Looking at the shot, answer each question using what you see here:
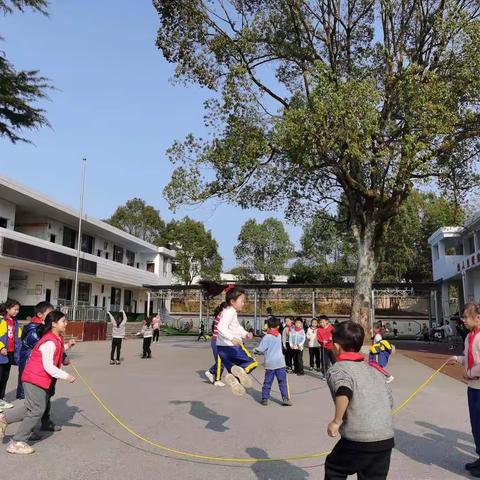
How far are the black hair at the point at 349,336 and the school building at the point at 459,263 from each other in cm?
2677

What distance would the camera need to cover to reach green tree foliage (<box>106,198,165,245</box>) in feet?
183

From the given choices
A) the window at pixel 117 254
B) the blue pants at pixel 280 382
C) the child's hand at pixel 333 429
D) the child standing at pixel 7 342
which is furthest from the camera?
the window at pixel 117 254

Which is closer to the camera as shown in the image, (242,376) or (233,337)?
(242,376)

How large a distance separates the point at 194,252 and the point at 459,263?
28.9m

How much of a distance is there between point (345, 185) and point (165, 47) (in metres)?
8.74

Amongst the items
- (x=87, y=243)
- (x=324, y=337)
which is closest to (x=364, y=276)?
(x=324, y=337)

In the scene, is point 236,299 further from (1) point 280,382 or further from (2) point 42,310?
(1) point 280,382

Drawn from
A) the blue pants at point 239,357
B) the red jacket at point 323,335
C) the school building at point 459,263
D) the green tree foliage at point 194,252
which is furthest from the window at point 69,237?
the blue pants at point 239,357

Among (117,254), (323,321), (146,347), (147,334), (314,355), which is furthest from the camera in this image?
(117,254)

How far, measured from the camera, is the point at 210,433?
6.45 meters

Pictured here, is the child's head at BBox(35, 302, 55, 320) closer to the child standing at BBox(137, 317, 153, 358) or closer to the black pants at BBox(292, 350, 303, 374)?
the black pants at BBox(292, 350, 303, 374)

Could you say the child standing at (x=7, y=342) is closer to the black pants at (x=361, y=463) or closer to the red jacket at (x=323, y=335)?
the black pants at (x=361, y=463)

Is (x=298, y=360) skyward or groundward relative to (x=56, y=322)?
groundward

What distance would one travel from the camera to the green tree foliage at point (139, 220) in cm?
5572
